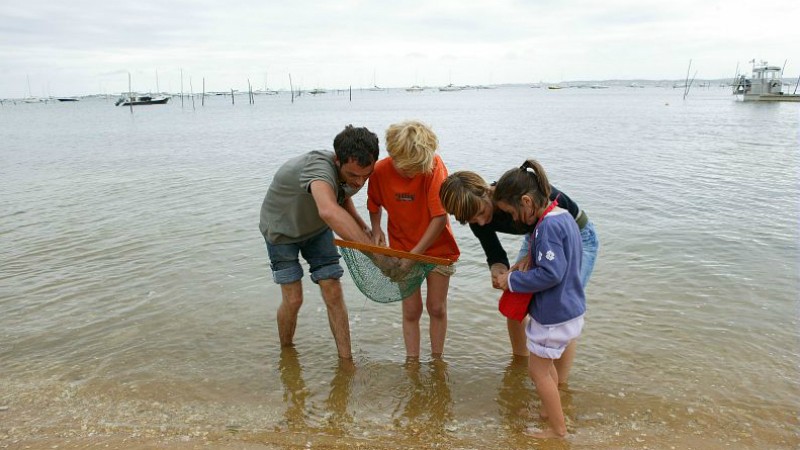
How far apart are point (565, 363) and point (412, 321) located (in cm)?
128

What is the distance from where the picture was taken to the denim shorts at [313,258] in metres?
4.56

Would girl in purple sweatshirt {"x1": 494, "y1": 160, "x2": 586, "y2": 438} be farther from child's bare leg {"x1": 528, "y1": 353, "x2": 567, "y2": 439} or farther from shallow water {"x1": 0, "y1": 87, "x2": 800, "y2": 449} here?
shallow water {"x1": 0, "y1": 87, "x2": 800, "y2": 449}

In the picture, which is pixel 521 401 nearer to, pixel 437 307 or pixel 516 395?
pixel 516 395

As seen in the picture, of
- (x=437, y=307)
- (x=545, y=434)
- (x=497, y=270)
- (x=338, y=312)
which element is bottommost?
(x=545, y=434)

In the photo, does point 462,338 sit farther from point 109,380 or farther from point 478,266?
point 109,380

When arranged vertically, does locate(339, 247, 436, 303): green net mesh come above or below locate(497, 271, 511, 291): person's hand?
below

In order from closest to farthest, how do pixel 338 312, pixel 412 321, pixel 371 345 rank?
pixel 338 312, pixel 412 321, pixel 371 345

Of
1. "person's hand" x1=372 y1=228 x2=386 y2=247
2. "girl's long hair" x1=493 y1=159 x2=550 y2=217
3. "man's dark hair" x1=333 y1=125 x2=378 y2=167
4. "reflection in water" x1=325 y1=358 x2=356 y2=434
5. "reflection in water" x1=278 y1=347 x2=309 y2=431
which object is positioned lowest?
"reflection in water" x1=278 y1=347 x2=309 y2=431

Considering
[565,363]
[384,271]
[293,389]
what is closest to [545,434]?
[565,363]

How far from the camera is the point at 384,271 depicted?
4.22 metres

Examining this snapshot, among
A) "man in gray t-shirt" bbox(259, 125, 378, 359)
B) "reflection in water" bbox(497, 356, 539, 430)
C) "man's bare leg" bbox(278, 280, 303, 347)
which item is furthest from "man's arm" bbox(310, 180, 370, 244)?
"reflection in water" bbox(497, 356, 539, 430)

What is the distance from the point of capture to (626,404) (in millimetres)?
4270

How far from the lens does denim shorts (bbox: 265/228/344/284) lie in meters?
4.56

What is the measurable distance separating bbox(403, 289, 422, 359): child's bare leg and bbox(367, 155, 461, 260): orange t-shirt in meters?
0.53
